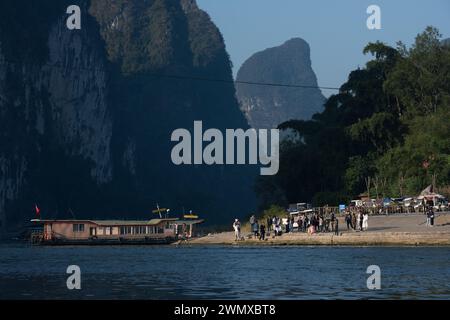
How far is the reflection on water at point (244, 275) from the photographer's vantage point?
33.0 meters

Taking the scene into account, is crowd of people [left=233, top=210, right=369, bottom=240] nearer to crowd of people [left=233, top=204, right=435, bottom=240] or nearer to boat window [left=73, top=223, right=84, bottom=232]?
crowd of people [left=233, top=204, right=435, bottom=240]

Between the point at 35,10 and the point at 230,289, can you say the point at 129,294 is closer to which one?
the point at 230,289

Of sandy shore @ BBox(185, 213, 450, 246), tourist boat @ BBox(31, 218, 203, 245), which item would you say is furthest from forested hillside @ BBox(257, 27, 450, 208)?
sandy shore @ BBox(185, 213, 450, 246)

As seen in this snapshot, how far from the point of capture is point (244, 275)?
4150cm

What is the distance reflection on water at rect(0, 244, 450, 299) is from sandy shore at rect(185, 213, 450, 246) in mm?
2940

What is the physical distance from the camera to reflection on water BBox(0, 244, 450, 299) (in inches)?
1299

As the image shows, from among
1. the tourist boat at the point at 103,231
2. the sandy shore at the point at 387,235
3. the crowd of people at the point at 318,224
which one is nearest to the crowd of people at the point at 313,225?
the crowd of people at the point at 318,224

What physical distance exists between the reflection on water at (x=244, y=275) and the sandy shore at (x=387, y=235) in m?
2.94

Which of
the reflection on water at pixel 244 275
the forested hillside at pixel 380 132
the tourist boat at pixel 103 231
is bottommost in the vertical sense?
the reflection on water at pixel 244 275

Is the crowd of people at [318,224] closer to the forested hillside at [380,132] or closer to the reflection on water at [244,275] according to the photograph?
the reflection on water at [244,275]

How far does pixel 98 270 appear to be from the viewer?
4641 centimetres
